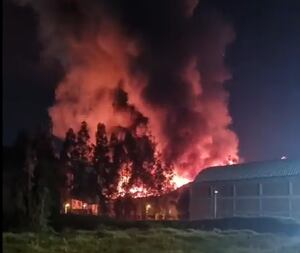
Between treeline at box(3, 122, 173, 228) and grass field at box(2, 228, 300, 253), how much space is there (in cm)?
16

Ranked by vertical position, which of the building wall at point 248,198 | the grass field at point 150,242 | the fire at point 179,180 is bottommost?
the grass field at point 150,242

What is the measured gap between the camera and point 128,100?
16.2 ft

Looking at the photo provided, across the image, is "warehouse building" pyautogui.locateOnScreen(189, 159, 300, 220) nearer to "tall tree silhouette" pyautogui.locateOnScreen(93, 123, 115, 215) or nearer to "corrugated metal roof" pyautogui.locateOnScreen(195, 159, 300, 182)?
"corrugated metal roof" pyautogui.locateOnScreen(195, 159, 300, 182)

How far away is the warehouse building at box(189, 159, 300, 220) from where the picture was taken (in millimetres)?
4805

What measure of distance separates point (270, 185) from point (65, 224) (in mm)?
1822

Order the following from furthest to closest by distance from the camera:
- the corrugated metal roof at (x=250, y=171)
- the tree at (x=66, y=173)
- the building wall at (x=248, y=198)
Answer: the corrugated metal roof at (x=250, y=171)
the building wall at (x=248, y=198)
the tree at (x=66, y=173)

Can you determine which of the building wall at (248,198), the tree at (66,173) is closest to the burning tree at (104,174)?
the tree at (66,173)

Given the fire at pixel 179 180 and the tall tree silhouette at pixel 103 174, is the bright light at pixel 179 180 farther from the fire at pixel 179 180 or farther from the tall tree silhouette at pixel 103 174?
the tall tree silhouette at pixel 103 174

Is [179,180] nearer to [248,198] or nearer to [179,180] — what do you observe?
[179,180]

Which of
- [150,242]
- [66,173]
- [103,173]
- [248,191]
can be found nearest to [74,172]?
[66,173]

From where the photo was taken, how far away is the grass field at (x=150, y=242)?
4.23 m

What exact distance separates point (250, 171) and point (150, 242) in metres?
1.15

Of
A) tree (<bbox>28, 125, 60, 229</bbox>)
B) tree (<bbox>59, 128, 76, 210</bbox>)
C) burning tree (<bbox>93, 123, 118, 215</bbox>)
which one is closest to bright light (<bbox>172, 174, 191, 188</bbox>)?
burning tree (<bbox>93, 123, 118, 215</bbox>)

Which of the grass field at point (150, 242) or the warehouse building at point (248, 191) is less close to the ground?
the warehouse building at point (248, 191)
